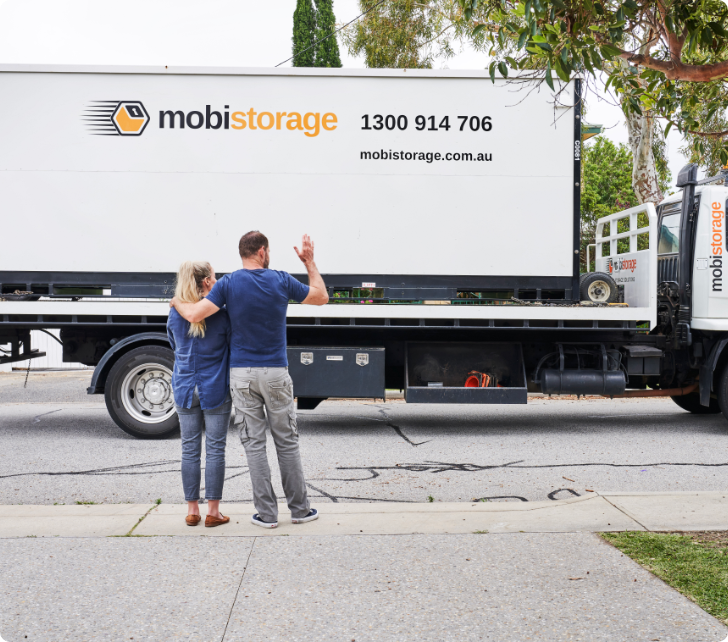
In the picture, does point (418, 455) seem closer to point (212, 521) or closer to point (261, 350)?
point (212, 521)

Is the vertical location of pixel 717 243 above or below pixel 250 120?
below

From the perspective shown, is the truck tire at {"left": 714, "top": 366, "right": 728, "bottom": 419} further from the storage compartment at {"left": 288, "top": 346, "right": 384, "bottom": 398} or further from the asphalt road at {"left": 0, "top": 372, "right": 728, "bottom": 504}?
the storage compartment at {"left": 288, "top": 346, "right": 384, "bottom": 398}

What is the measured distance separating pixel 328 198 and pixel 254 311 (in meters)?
4.11

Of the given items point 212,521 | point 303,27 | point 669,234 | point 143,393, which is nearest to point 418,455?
point 212,521

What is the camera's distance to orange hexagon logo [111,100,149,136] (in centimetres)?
821

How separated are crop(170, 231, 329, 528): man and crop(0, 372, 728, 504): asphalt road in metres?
1.07

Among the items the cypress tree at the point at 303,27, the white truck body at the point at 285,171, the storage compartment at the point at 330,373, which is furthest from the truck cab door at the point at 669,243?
the cypress tree at the point at 303,27

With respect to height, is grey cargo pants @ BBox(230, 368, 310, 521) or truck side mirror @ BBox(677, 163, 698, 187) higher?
truck side mirror @ BBox(677, 163, 698, 187)

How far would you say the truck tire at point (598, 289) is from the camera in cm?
836

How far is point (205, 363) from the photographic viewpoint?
4.54 m

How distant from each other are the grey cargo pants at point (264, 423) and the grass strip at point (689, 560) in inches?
79.1

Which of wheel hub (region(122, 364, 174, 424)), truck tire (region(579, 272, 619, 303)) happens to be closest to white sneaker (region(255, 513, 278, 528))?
wheel hub (region(122, 364, 174, 424))

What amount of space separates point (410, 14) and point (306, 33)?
6.27 meters

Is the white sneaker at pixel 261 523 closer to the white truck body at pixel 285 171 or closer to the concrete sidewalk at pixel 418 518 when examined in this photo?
the concrete sidewalk at pixel 418 518
